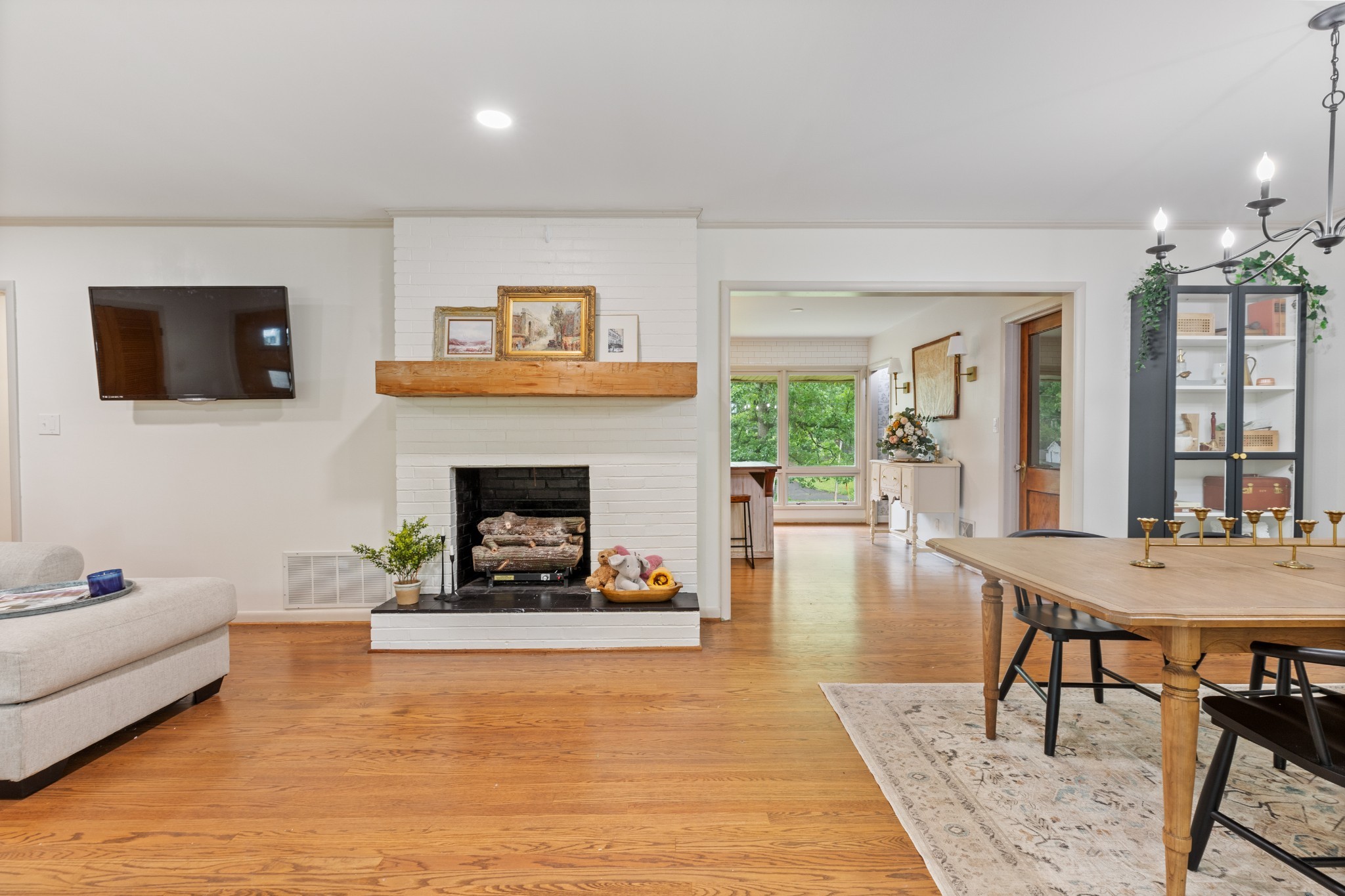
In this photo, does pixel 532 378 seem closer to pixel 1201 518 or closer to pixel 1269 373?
pixel 1201 518

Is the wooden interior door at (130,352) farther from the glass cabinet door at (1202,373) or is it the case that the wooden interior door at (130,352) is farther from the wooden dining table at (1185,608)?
the glass cabinet door at (1202,373)

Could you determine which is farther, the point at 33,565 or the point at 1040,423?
the point at 1040,423

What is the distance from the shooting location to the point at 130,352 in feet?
12.1

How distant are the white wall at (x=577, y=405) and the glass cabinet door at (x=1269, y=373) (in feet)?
10.1

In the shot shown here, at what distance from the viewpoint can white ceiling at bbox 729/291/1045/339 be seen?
6.23m

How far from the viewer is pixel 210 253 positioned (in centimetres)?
384

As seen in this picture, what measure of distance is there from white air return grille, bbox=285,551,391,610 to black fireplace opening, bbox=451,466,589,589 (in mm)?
558

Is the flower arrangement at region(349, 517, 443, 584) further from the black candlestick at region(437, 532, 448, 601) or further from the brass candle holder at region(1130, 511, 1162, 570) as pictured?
the brass candle holder at region(1130, 511, 1162, 570)

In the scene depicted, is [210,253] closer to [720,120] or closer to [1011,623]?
[720,120]

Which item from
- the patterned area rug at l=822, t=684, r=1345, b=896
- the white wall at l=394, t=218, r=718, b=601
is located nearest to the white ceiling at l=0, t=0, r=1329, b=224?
the white wall at l=394, t=218, r=718, b=601

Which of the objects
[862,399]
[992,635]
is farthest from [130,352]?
[862,399]

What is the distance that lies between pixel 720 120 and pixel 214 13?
168 centimetres

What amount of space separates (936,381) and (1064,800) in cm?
492

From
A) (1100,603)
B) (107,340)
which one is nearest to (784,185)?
(1100,603)
